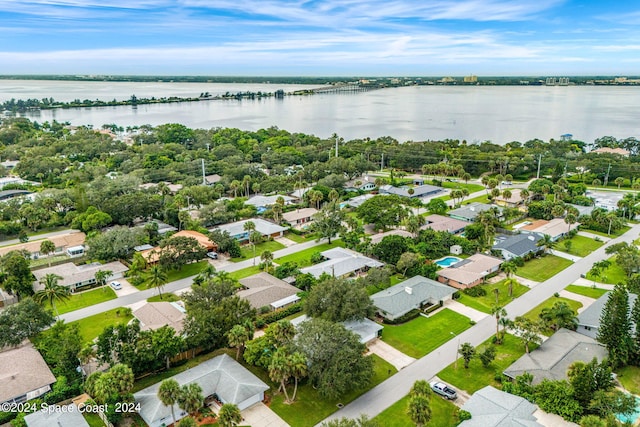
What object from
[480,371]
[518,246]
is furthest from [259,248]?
[480,371]

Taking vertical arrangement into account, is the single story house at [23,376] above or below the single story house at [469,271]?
below

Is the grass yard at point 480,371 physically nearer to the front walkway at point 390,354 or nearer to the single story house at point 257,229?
the front walkway at point 390,354

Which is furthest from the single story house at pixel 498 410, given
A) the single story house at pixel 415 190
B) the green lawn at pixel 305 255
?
the single story house at pixel 415 190

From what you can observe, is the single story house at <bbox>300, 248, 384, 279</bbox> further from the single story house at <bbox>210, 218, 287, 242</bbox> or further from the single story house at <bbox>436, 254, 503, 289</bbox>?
the single story house at <bbox>210, 218, 287, 242</bbox>

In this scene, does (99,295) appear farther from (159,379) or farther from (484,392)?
(484,392)

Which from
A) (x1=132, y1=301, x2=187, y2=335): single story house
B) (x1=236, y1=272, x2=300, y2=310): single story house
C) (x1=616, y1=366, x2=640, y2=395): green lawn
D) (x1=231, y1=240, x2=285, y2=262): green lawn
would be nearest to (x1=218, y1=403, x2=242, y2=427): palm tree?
(x1=132, y1=301, x2=187, y2=335): single story house

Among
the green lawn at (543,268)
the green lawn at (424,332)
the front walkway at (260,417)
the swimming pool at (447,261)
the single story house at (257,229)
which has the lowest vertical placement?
the front walkway at (260,417)
